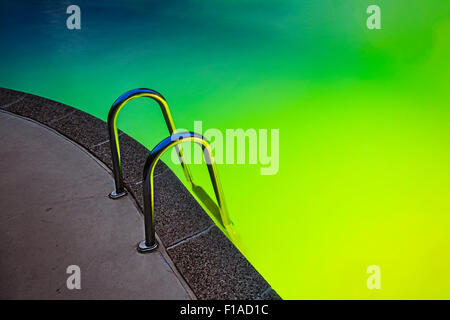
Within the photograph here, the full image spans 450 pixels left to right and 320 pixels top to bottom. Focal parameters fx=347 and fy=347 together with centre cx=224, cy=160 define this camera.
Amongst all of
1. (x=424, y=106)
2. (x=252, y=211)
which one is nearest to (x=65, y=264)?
(x=252, y=211)

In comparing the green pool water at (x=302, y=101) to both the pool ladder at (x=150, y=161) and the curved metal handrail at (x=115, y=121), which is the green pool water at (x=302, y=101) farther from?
the curved metal handrail at (x=115, y=121)

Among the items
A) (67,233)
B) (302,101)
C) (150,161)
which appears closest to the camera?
(150,161)

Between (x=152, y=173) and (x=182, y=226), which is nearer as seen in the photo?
(x=152, y=173)

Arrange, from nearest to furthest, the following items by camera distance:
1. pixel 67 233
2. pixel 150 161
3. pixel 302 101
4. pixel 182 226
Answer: pixel 150 161
pixel 67 233
pixel 182 226
pixel 302 101

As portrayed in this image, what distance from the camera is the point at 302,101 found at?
6.07 m

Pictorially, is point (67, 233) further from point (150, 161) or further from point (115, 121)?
point (150, 161)

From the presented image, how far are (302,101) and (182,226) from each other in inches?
164

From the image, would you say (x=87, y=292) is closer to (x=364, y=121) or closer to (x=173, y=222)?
(x=173, y=222)

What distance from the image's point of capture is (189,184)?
3.38 meters

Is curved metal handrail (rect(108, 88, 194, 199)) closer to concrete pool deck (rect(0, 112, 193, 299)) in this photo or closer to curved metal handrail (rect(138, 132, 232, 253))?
concrete pool deck (rect(0, 112, 193, 299))

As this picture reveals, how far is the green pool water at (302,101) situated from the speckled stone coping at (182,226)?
84 centimetres

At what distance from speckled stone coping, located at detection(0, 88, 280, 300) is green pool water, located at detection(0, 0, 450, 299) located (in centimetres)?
84

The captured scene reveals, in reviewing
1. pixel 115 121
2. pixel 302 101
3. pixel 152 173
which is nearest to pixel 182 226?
pixel 152 173

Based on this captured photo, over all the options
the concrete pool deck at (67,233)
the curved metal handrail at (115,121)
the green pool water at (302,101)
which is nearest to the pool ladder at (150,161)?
the curved metal handrail at (115,121)
